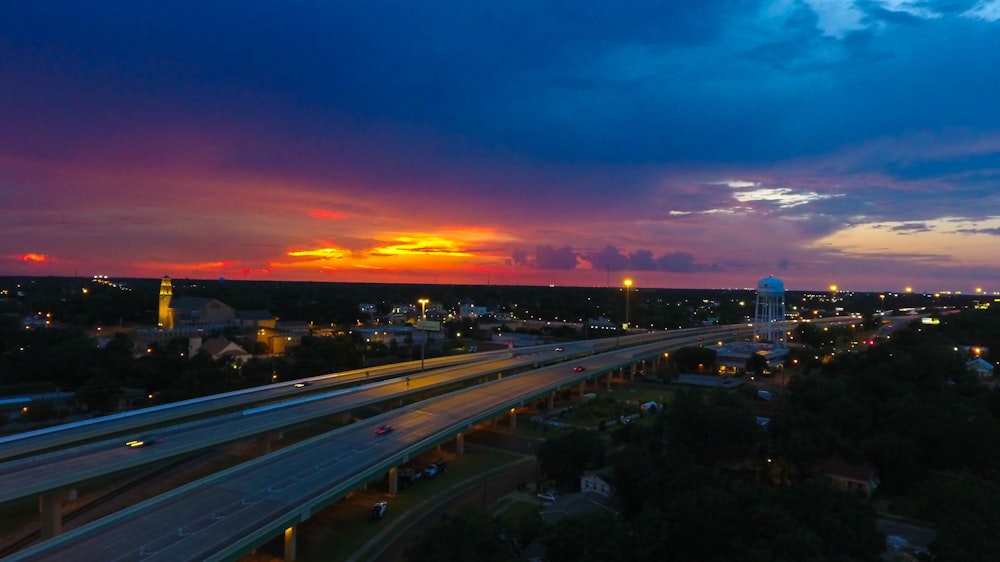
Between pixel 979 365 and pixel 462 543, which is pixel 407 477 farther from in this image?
pixel 979 365

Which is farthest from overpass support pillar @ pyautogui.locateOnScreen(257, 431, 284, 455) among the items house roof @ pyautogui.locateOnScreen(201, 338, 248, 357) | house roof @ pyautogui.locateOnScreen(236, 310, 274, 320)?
house roof @ pyautogui.locateOnScreen(236, 310, 274, 320)

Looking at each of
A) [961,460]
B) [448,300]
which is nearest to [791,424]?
[961,460]

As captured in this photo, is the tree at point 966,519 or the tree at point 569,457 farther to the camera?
the tree at point 569,457

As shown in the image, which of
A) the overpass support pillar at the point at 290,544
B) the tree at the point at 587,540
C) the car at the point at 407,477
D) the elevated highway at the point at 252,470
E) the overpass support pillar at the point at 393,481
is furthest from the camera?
the car at the point at 407,477

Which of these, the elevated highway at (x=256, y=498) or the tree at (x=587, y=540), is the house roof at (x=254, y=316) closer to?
the elevated highway at (x=256, y=498)

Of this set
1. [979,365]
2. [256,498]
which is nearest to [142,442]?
[256,498]

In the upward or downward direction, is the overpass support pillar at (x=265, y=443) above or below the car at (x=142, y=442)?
below

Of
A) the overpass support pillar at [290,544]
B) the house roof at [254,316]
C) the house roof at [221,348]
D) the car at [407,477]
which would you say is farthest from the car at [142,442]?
the house roof at [254,316]

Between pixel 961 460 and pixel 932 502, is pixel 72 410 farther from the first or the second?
pixel 961 460

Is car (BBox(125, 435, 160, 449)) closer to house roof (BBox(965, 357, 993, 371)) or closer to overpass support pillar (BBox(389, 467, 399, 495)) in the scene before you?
overpass support pillar (BBox(389, 467, 399, 495))
